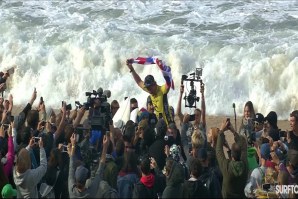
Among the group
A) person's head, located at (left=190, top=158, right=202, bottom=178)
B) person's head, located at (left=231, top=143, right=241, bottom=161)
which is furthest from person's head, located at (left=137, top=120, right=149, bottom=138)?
person's head, located at (left=190, top=158, right=202, bottom=178)

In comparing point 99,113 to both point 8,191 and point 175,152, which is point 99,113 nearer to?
point 175,152

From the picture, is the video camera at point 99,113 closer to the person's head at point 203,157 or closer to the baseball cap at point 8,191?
the person's head at point 203,157

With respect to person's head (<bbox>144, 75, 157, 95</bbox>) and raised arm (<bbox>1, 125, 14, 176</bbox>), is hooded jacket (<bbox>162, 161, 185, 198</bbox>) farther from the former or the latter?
person's head (<bbox>144, 75, 157, 95</bbox>)

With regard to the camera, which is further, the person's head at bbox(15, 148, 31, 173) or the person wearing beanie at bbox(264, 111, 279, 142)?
the person wearing beanie at bbox(264, 111, 279, 142)

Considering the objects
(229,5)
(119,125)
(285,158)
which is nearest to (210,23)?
(229,5)

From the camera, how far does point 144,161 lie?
9.10 meters

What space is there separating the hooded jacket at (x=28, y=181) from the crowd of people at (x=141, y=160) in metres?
0.01

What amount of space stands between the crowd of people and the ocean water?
6312 millimetres

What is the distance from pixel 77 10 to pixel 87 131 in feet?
41.6

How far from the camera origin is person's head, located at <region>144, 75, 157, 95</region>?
12.3 metres

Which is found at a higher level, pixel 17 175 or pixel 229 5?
pixel 229 5

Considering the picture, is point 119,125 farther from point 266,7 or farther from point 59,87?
point 266,7

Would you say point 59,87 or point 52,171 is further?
point 59,87

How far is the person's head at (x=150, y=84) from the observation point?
40.4ft
